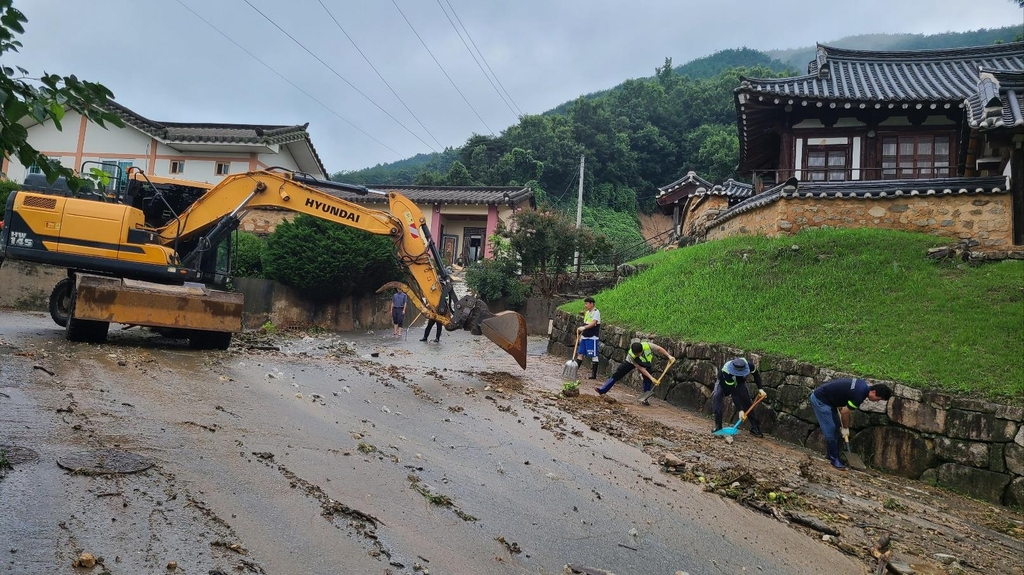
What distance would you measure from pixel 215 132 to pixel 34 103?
30.3 m

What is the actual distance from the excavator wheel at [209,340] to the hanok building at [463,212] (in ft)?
66.6

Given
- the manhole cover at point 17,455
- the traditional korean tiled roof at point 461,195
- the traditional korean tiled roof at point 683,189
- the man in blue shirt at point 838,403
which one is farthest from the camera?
the traditional korean tiled roof at point 461,195

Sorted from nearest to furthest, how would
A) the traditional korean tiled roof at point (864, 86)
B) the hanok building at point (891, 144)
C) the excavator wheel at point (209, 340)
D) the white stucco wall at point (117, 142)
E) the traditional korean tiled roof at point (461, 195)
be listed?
the excavator wheel at point (209, 340)
the hanok building at point (891, 144)
the traditional korean tiled roof at point (864, 86)
the white stucco wall at point (117, 142)
the traditional korean tiled roof at point (461, 195)

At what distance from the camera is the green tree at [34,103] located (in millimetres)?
2502

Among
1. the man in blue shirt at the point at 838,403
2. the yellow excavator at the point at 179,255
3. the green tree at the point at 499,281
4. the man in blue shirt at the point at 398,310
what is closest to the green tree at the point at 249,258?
the man in blue shirt at the point at 398,310

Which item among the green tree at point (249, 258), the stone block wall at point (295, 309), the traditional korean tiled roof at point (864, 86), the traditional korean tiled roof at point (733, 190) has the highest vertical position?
the traditional korean tiled roof at point (864, 86)

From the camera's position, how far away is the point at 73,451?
5.27 metres

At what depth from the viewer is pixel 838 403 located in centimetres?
863

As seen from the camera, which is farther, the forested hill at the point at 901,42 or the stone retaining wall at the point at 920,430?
the forested hill at the point at 901,42

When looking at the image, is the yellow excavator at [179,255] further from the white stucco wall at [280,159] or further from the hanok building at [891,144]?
the white stucco wall at [280,159]

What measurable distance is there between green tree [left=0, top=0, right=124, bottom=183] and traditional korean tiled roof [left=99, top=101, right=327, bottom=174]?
2732 centimetres

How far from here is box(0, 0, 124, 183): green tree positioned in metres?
2.50

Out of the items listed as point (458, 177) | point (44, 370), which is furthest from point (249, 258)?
point (458, 177)

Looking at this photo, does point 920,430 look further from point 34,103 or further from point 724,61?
point 724,61
